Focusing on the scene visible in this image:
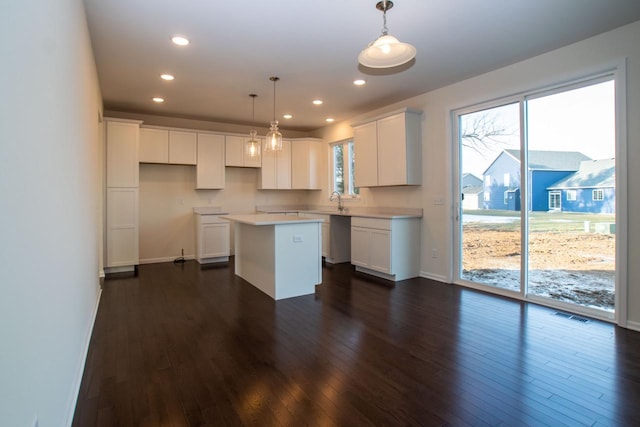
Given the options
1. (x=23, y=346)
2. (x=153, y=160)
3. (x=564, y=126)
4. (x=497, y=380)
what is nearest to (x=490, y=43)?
(x=564, y=126)

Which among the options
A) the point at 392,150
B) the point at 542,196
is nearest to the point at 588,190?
the point at 542,196

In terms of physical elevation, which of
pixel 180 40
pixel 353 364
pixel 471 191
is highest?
pixel 180 40

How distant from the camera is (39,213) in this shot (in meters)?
1.41

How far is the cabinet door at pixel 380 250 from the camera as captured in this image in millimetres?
4875

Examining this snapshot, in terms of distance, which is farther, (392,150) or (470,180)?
(392,150)

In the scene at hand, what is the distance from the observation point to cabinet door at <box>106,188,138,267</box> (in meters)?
5.40

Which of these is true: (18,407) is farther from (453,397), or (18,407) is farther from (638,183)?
(638,183)

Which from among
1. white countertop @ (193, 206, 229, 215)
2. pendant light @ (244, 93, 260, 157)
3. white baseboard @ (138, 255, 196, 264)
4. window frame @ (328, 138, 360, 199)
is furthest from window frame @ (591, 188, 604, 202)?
white baseboard @ (138, 255, 196, 264)

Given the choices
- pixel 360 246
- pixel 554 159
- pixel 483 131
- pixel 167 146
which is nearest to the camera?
pixel 554 159

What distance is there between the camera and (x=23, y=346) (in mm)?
1132

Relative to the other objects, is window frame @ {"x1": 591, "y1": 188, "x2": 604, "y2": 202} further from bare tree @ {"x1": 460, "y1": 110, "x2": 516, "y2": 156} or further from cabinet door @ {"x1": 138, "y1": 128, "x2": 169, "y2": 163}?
cabinet door @ {"x1": 138, "y1": 128, "x2": 169, "y2": 163}

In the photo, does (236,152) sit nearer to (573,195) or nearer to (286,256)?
(286,256)

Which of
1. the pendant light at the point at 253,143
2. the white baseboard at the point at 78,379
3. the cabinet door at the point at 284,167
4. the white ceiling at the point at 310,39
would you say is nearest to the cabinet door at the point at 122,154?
the white ceiling at the point at 310,39

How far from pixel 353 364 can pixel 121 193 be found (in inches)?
185
